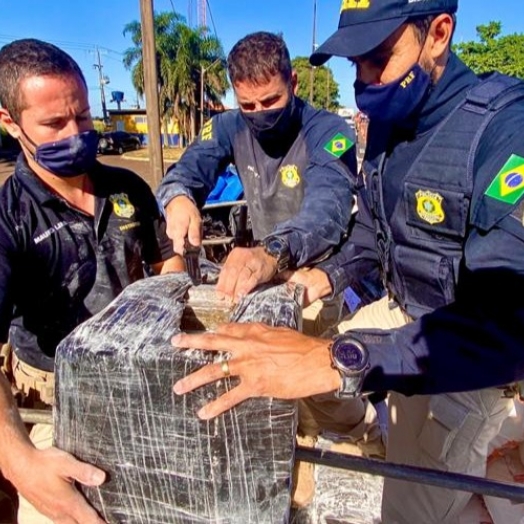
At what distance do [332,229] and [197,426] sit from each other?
4.57 feet

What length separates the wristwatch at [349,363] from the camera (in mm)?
1206

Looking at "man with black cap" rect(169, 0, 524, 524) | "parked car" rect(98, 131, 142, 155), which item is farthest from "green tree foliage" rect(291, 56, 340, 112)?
"man with black cap" rect(169, 0, 524, 524)

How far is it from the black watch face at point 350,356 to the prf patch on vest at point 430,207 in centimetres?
57

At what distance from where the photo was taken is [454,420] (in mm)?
1851

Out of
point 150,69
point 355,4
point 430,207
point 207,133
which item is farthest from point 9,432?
point 150,69

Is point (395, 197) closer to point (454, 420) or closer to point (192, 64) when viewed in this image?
point (454, 420)

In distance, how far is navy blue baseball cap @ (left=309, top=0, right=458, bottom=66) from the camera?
1482mm

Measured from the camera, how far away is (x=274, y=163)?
9.87 feet

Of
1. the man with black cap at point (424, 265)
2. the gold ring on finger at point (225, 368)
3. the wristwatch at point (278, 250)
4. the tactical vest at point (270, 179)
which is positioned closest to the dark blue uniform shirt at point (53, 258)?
the wristwatch at point (278, 250)

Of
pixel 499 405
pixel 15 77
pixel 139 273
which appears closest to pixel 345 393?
pixel 499 405

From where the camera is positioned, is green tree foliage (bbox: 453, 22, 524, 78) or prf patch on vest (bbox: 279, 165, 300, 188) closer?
prf patch on vest (bbox: 279, 165, 300, 188)

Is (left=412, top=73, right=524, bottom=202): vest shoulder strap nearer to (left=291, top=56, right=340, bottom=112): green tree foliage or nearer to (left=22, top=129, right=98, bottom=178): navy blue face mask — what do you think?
(left=22, top=129, right=98, bottom=178): navy blue face mask

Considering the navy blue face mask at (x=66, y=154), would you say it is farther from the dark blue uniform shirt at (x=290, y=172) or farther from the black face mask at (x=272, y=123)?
the black face mask at (x=272, y=123)

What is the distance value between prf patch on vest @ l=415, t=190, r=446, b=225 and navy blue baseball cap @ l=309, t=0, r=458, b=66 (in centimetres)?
51
